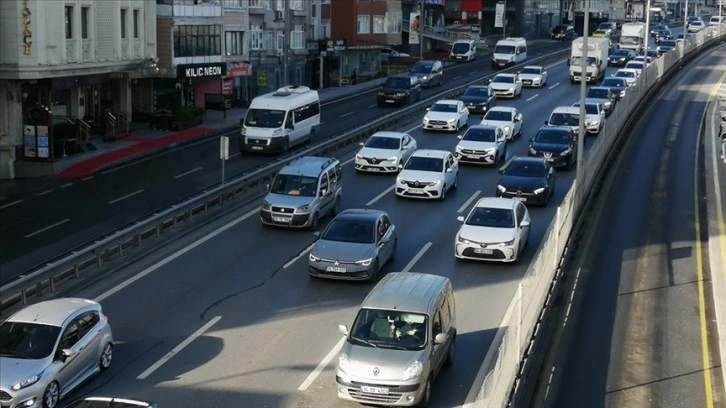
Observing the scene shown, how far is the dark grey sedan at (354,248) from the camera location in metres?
26.2

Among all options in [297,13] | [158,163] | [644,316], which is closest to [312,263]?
[644,316]

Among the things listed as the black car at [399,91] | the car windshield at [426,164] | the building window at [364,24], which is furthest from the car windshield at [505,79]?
the car windshield at [426,164]

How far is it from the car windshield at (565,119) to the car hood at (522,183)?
475 inches

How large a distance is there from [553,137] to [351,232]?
17.2m

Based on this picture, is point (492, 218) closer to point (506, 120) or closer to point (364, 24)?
point (506, 120)

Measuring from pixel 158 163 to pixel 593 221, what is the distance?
19563mm

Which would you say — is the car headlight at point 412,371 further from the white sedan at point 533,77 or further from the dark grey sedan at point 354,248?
the white sedan at point 533,77

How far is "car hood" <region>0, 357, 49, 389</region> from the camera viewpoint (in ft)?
59.8

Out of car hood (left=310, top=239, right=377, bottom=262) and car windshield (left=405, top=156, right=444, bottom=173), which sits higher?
car windshield (left=405, top=156, right=444, bottom=173)

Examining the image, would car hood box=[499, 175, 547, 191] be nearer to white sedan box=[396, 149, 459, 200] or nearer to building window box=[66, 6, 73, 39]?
white sedan box=[396, 149, 459, 200]

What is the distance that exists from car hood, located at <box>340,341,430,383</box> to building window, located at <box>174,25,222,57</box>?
140 ft

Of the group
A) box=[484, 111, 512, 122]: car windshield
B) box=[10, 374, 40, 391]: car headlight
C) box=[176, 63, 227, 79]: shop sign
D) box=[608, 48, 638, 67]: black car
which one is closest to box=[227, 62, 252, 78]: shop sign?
box=[176, 63, 227, 79]: shop sign

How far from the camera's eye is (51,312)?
66.1 ft

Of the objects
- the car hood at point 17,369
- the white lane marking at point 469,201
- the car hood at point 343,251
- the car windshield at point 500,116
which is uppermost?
the car windshield at point 500,116
